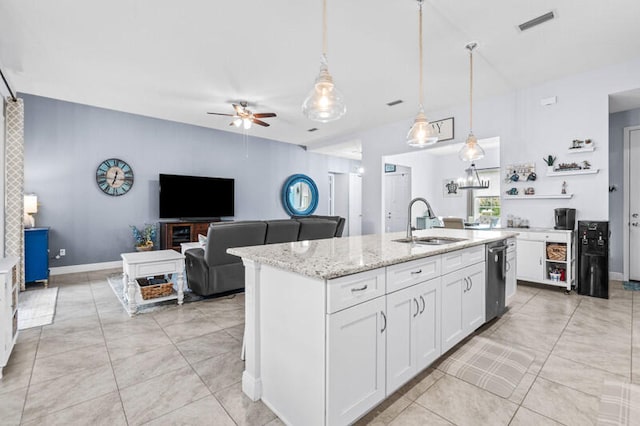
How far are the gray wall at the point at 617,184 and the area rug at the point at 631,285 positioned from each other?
0.21 metres

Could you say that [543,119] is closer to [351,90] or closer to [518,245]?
[518,245]

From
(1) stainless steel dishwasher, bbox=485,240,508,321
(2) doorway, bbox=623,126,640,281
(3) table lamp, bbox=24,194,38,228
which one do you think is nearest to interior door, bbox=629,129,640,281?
(2) doorway, bbox=623,126,640,281

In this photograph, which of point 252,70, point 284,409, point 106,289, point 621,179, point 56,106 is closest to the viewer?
point 284,409

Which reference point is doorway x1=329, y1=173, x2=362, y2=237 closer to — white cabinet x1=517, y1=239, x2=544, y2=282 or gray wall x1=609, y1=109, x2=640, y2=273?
white cabinet x1=517, y1=239, x2=544, y2=282

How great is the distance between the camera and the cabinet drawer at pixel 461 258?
2.09 metres

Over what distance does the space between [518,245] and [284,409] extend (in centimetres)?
399

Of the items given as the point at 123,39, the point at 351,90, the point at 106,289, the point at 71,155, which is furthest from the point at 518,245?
the point at 71,155

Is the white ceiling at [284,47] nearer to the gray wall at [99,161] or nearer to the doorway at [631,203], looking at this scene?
the gray wall at [99,161]

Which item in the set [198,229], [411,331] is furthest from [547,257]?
[198,229]

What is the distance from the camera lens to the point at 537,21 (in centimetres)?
283

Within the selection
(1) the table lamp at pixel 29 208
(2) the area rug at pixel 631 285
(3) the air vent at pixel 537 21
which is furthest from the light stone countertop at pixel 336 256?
(1) the table lamp at pixel 29 208

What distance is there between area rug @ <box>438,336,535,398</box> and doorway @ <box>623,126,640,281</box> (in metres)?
3.64

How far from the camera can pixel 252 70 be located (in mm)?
3830

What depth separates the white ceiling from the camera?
2.66m
